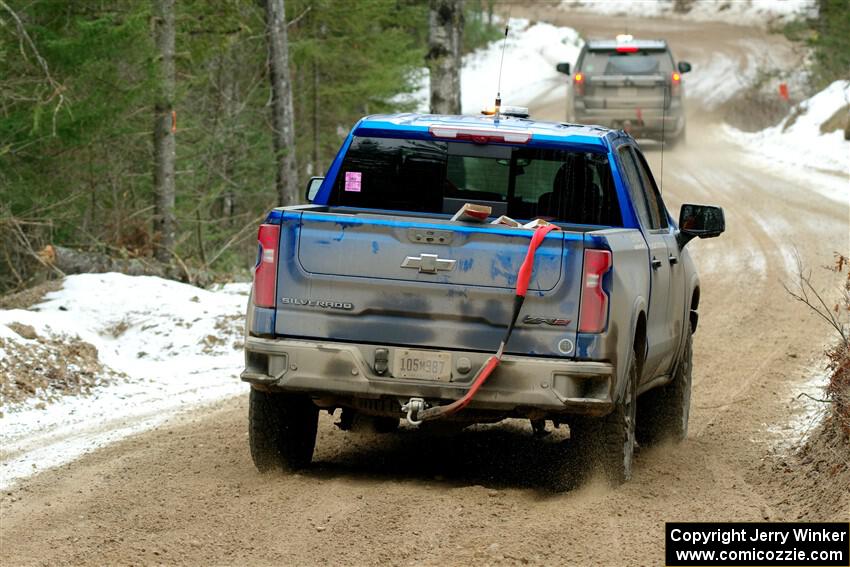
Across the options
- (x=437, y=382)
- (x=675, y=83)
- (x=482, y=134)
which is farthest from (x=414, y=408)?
(x=675, y=83)

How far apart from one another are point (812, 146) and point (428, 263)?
23620mm

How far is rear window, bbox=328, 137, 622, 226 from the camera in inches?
321

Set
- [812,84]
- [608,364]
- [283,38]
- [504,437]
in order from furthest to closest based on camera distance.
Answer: [812,84]
[283,38]
[504,437]
[608,364]

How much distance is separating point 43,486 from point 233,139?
1555 cm

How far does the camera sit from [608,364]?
7.03 metres

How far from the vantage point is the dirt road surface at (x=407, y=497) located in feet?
20.7

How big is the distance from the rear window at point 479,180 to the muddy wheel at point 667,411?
1630 mm

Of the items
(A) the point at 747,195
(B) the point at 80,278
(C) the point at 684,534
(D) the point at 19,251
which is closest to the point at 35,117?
(B) the point at 80,278

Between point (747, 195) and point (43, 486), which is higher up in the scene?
point (43, 486)

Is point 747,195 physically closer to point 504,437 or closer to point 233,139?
point 233,139

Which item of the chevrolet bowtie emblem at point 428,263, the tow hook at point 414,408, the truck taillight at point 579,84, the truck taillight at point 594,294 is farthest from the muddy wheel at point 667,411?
the truck taillight at point 579,84

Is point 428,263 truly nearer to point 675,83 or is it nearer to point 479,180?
point 479,180

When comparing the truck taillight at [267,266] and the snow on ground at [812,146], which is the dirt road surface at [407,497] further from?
the snow on ground at [812,146]

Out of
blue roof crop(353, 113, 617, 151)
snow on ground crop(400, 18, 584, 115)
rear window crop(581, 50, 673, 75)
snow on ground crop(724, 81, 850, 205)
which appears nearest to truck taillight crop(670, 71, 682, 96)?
rear window crop(581, 50, 673, 75)
